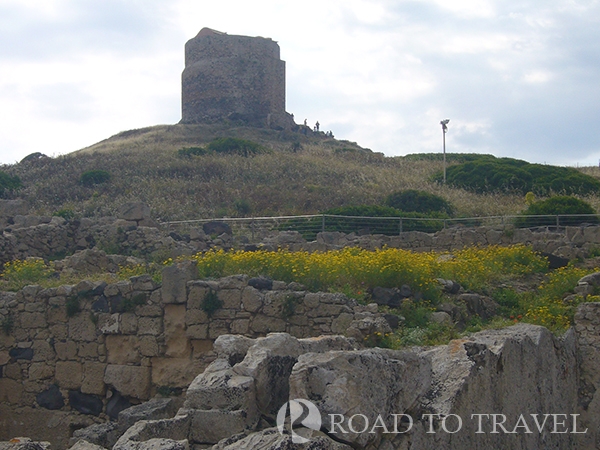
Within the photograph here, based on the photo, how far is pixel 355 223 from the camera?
19.2 metres

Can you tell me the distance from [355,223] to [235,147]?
21.4 meters

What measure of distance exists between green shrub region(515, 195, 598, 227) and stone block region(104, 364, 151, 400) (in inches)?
526

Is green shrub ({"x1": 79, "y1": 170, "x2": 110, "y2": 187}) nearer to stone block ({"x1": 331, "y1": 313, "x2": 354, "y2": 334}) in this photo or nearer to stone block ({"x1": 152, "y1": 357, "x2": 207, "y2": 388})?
stone block ({"x1": 152, "y1": 357, "x2": 207, "y2": 388})

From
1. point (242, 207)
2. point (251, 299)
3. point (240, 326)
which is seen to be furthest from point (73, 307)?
point (242, 207)

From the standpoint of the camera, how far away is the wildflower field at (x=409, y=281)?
315 inches

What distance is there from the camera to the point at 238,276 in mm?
8555

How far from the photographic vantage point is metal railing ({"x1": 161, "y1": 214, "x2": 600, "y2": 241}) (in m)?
18.2

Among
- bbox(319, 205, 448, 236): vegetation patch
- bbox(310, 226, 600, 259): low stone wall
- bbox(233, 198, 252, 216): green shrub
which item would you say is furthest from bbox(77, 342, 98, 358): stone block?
bbox(233, 198, 252, 216): green shrub

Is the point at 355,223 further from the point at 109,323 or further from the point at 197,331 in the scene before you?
the point at 197,331

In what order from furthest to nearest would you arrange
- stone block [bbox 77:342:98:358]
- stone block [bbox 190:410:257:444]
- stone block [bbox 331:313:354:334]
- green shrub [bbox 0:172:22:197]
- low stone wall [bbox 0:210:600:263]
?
1. green shrub [bbox 0:172:22:197]
2. low stone wall [bbox 0:210:600:263]
3. stone block [bbox 77:342:98:358]
4. stone block [bbox 331:313:354:334]
5. stone block [bbox 190:410:257:444]

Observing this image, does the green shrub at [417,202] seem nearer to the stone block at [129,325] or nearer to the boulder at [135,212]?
the boulder at [135,212]

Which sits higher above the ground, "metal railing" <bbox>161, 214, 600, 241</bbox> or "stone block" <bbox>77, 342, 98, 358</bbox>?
"metal railing" <bbox>161, 214, 600, 241</bbox>

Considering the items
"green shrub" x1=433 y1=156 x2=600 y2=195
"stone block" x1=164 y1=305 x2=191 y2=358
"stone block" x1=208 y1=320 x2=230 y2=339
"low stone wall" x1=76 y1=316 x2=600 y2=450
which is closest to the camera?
"low stone wall" x1=76 y1=316 x2=600 y2=450

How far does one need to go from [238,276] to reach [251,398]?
3.99m
